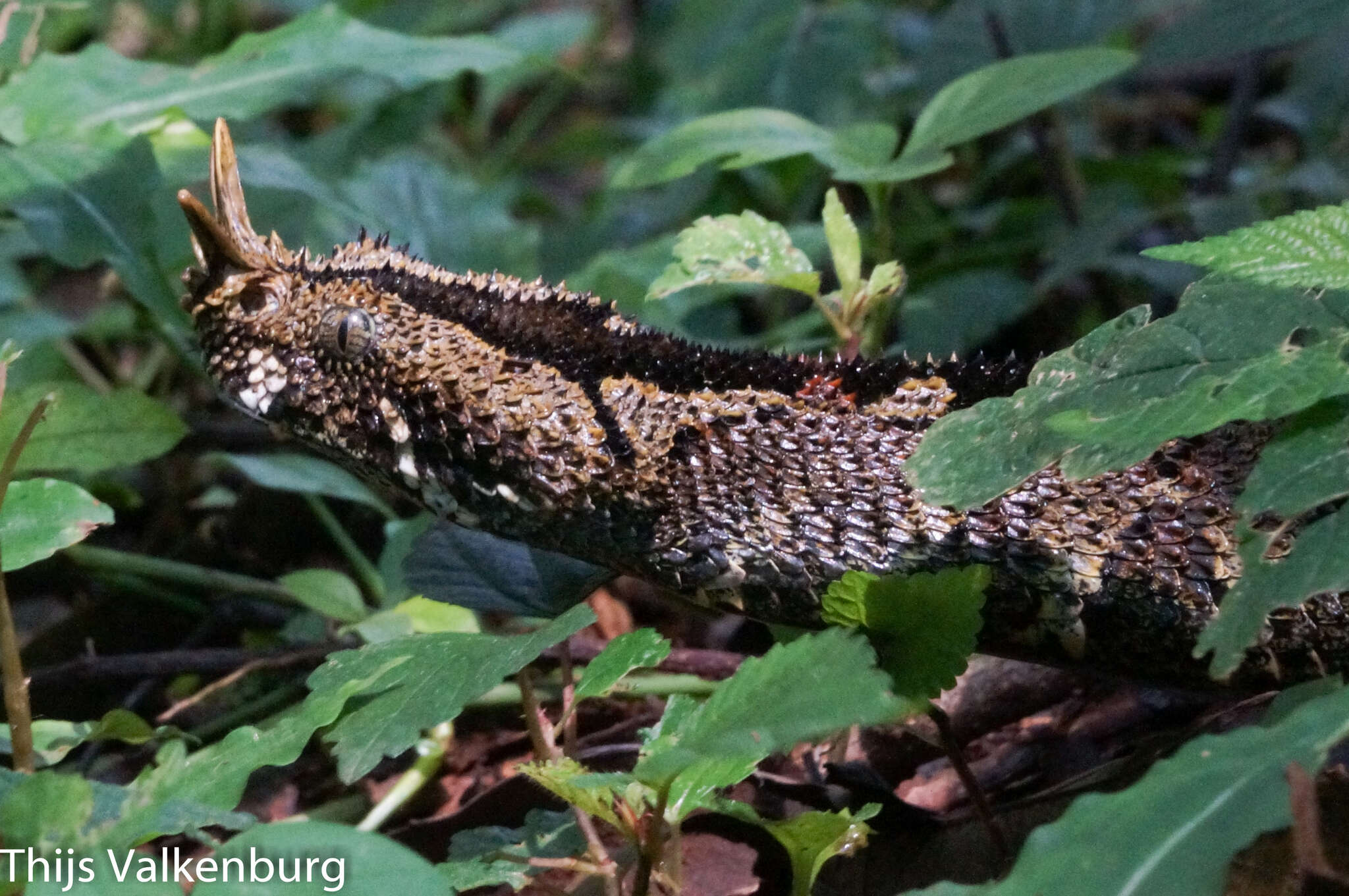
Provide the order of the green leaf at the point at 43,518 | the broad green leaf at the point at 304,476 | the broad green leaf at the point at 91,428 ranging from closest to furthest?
the green leaf at the point at 43,518, the broad green leaf at the point at 91,428, the broad green leaf at the point at 304,476

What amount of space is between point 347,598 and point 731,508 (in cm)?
123

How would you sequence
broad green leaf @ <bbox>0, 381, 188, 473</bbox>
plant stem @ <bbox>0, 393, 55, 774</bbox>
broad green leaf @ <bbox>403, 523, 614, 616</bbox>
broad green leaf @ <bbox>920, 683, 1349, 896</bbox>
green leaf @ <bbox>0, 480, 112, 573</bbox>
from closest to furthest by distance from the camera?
broad green leaf @ <bbox>920, 683, 1349, 896</bbox> → plant stem @ <bbox>0, 393, 55, 774</bbox> → green leaf @ <bbox>0, 480, 112, 573</bbox> → broad green leaf @ <bbox>403, 523, 614, 616</bbox> → broad green leaf @ <bbox>0, 381, 188, 473</bbox>

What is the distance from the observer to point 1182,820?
173cm

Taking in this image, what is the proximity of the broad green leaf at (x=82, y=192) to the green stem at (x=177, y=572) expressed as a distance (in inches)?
36.0

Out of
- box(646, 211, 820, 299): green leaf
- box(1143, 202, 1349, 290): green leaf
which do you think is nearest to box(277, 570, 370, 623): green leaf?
box(646, 211, 820, 299): green leaf

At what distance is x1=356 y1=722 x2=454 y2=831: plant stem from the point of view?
125 inches

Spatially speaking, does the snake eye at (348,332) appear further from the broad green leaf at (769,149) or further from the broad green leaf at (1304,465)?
the broad green leaf at (1304,465)

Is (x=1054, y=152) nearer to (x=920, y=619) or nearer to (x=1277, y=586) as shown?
(x=920, y=619)

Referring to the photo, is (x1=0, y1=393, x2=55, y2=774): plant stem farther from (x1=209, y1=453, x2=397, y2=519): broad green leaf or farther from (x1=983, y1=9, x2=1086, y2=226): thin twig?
(x1=983, y1=9, x2=1086, y2=226): thin twig

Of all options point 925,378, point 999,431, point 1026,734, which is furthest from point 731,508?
point 1026,734

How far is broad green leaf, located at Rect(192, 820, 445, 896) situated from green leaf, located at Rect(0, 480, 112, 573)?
1.10 meters

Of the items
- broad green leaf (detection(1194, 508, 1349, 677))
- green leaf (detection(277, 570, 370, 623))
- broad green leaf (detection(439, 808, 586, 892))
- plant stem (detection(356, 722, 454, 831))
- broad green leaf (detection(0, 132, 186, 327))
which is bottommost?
broad green leaf (detection(1194, 508, 1349, 677))

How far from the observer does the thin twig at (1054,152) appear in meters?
5.55

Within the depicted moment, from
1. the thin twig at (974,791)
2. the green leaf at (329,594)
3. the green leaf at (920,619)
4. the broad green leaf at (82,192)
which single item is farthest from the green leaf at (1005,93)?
the broad green leaf at (82,192)
